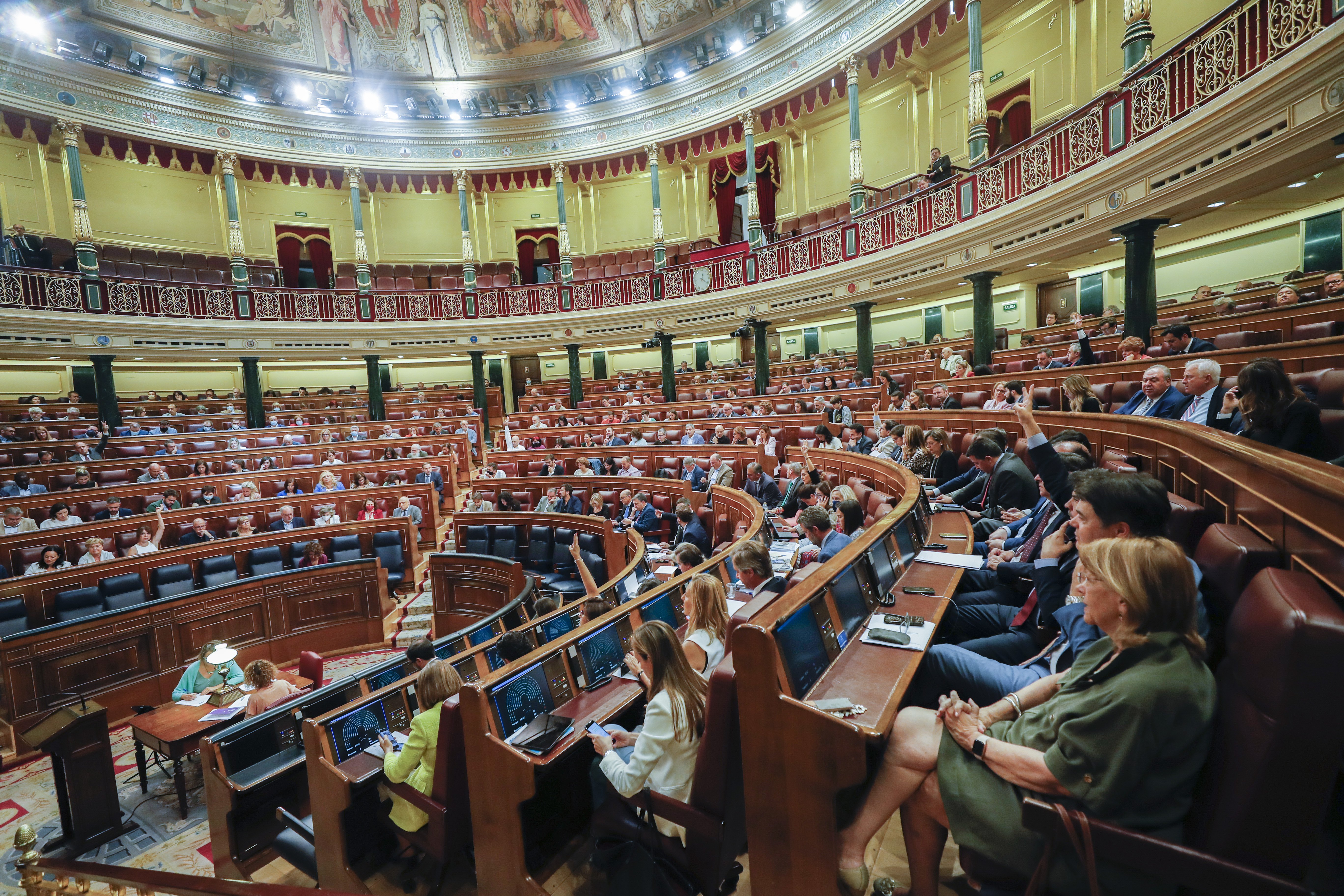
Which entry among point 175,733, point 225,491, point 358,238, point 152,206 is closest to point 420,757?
point 175,733

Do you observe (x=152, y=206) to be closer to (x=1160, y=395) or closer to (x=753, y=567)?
(x=753, y=567)

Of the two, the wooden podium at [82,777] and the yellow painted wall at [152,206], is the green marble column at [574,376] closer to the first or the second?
the yellow painted wall at [152,206]

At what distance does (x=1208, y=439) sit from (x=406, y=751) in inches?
133

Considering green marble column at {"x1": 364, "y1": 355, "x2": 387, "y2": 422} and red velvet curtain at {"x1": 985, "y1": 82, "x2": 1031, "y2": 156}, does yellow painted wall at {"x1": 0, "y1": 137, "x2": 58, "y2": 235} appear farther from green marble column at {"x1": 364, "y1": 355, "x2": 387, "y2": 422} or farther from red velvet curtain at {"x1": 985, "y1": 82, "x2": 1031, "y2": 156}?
red velvet curtain at {"x1": 985, "y1": 82, "x2": 1031, "y2": 156}

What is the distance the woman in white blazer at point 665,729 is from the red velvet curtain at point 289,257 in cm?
1983

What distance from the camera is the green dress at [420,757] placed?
8.15 feet

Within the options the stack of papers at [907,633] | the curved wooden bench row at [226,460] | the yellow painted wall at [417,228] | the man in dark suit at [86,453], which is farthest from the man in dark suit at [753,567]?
the yellow painted wall at [417,228]

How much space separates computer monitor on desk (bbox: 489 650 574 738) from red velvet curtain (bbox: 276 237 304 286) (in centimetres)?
1918

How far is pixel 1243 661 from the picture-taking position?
4.00ft

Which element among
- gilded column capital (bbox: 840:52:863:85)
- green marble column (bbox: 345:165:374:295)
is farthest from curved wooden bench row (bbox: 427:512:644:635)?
green marble column (bbox: 345:165:374:295)

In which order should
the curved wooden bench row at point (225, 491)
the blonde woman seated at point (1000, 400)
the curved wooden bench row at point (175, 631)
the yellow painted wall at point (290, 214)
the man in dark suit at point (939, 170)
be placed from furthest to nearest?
the yellow painted wall at point (290, 214), the man in dark suit at point (939, 170), the curved wooden bench row at point (225, 491), the blonde woman seated at point (1000, 400), the curved wooden bench row at point (175, 631)

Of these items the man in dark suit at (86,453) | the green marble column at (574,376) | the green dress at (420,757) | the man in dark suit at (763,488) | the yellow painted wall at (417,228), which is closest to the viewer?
the green dress at (420,757)

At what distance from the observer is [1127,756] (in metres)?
1.28

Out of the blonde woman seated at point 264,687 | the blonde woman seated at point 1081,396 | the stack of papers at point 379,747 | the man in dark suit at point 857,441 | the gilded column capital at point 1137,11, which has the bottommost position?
the blonde woman seated at point 264,687
